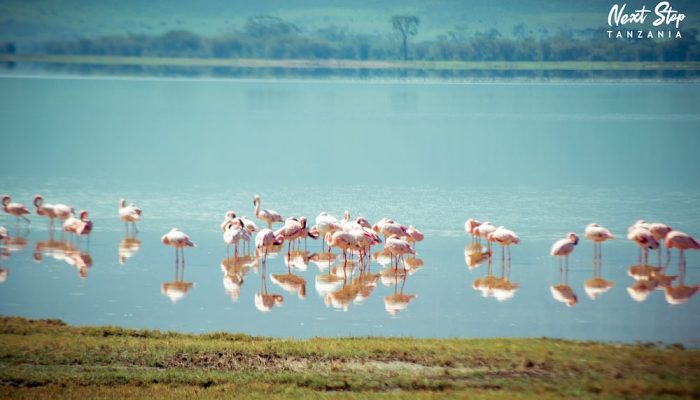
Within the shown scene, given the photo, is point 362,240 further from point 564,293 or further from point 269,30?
point 269,30

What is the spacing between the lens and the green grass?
143 metres

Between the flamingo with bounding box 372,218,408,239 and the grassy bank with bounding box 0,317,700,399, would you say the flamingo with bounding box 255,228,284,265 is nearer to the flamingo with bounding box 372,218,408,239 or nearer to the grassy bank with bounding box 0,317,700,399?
the flamingo with bounding box 372,218,408,239

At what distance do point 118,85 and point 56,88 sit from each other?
9.24m

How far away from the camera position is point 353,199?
1145 inches

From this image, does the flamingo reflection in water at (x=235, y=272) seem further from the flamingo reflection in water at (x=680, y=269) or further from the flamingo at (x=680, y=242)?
the flamingo at (x=680, y=242)

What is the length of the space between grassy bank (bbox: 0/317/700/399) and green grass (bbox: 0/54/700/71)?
5046 inches

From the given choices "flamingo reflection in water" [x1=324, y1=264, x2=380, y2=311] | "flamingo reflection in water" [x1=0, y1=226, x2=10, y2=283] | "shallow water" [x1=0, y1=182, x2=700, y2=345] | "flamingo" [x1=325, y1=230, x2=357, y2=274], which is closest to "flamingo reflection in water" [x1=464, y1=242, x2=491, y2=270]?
"shallow water" [x1=0, y1=182, x2=700, y2=345]

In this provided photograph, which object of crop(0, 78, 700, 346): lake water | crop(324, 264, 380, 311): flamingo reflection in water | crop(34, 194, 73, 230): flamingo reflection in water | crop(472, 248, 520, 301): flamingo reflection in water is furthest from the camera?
crop(34, 194, 73, 230): flamingo reflection in water

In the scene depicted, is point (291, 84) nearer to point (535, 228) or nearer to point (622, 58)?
point (622, 58)

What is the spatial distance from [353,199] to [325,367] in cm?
1629

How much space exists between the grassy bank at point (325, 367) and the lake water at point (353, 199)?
1.57 m

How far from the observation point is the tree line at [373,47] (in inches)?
6107

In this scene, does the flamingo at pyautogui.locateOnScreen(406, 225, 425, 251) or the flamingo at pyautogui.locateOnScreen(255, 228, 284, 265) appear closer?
the flamingo at pyautogui.locateOnScreen(255, 228, 284, 265)

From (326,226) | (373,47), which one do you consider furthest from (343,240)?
(373,47)
